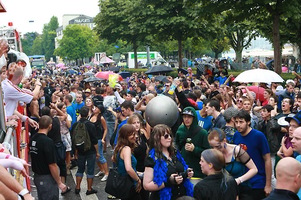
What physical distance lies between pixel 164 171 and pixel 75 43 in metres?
90.6

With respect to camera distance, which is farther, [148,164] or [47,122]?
[47,122]

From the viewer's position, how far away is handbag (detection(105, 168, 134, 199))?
627cm

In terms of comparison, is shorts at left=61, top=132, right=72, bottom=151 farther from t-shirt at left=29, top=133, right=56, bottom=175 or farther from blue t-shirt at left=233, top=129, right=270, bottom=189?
blue t-shirt at left=233, top=129, right=270, bottom=189

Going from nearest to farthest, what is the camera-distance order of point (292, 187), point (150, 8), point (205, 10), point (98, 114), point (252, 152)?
point (292, 187)
point (252, 152)
point (98, 114)
point (205, 10)
point (150, 8)

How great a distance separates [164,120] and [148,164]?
131 inches

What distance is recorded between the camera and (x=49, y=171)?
718 centimetres

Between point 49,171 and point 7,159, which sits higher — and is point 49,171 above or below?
below

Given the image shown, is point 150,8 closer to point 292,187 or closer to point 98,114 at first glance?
point 98,114

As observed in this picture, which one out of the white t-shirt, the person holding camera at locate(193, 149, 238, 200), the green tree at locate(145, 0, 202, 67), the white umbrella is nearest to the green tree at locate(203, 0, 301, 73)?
the green tree at locate(145, 0, 202, 67)

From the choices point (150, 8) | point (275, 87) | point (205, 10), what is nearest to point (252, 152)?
point (275, 87)

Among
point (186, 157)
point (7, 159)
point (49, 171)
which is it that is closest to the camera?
point (7, 159)

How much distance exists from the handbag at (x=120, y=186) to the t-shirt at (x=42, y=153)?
1228 mm

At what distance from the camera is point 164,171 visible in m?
5.39

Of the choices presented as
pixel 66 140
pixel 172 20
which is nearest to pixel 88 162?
pixel 66 140
